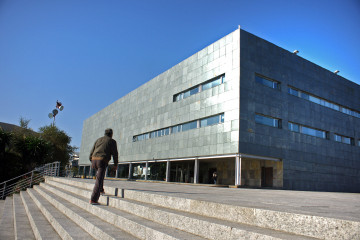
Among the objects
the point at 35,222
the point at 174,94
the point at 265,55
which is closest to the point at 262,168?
the point at 265,55

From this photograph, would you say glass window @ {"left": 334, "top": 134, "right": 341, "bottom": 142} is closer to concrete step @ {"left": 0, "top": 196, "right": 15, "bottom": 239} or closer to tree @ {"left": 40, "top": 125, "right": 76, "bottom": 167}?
concrete step @ {"left": 0, "top": 196, "right": 15, "bottom": 239}

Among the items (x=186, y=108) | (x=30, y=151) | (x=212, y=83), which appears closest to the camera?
(x=212, y=83)

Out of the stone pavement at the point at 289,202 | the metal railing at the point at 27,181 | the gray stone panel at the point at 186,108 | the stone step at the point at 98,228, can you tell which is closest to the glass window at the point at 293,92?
the gray stone panel at the point at 186,108

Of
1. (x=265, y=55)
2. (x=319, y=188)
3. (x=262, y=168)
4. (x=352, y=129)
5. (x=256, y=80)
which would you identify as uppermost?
(x=265, y=55)

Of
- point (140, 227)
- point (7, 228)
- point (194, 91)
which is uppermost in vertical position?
point (194, 91)

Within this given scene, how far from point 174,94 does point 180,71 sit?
8.14ft

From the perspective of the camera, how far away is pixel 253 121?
19344 mm

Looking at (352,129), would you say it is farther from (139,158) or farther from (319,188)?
(139,158)

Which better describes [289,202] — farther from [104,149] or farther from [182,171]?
[182,171]

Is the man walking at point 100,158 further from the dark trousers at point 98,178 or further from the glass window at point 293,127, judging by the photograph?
the glass window at point 293,127

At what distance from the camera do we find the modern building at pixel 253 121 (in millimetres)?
19766

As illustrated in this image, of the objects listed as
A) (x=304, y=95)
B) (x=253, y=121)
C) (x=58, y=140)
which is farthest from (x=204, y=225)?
(x=58, y=140)

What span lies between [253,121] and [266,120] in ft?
5.41

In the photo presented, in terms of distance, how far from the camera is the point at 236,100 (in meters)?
19.2
